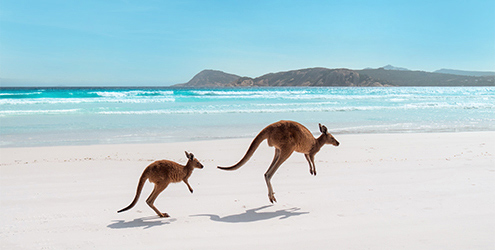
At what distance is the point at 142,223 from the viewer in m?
3.94

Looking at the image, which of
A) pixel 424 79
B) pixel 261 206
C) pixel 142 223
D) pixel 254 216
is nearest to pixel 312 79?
pixel 424 79

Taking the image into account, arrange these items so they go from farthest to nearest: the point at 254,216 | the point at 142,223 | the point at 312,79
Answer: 1. the point at 312,79
2. the point at 254,216
3. the point at 142,223

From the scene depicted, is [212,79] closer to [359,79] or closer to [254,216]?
[359,79]

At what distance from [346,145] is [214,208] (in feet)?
21.0

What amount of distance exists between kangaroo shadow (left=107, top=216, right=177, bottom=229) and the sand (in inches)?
0.4

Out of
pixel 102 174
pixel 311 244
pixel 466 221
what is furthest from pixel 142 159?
pixel 466 221

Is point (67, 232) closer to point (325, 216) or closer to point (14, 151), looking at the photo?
point (325, 216)

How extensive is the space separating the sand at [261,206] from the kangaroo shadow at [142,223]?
10 mm

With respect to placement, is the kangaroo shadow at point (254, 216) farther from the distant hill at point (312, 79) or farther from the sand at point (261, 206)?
the distant hill at point (312, 79)

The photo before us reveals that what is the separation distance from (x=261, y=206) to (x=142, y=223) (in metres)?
1.39

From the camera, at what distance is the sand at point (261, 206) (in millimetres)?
3510

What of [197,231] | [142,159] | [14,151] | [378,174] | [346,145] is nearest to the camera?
[197,231]

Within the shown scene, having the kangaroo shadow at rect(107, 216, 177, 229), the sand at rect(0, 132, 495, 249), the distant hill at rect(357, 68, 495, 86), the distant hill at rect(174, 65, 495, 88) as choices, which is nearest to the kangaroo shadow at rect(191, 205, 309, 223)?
the sand at rect(0, 132, 495, 249)

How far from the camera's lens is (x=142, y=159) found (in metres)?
8.21
